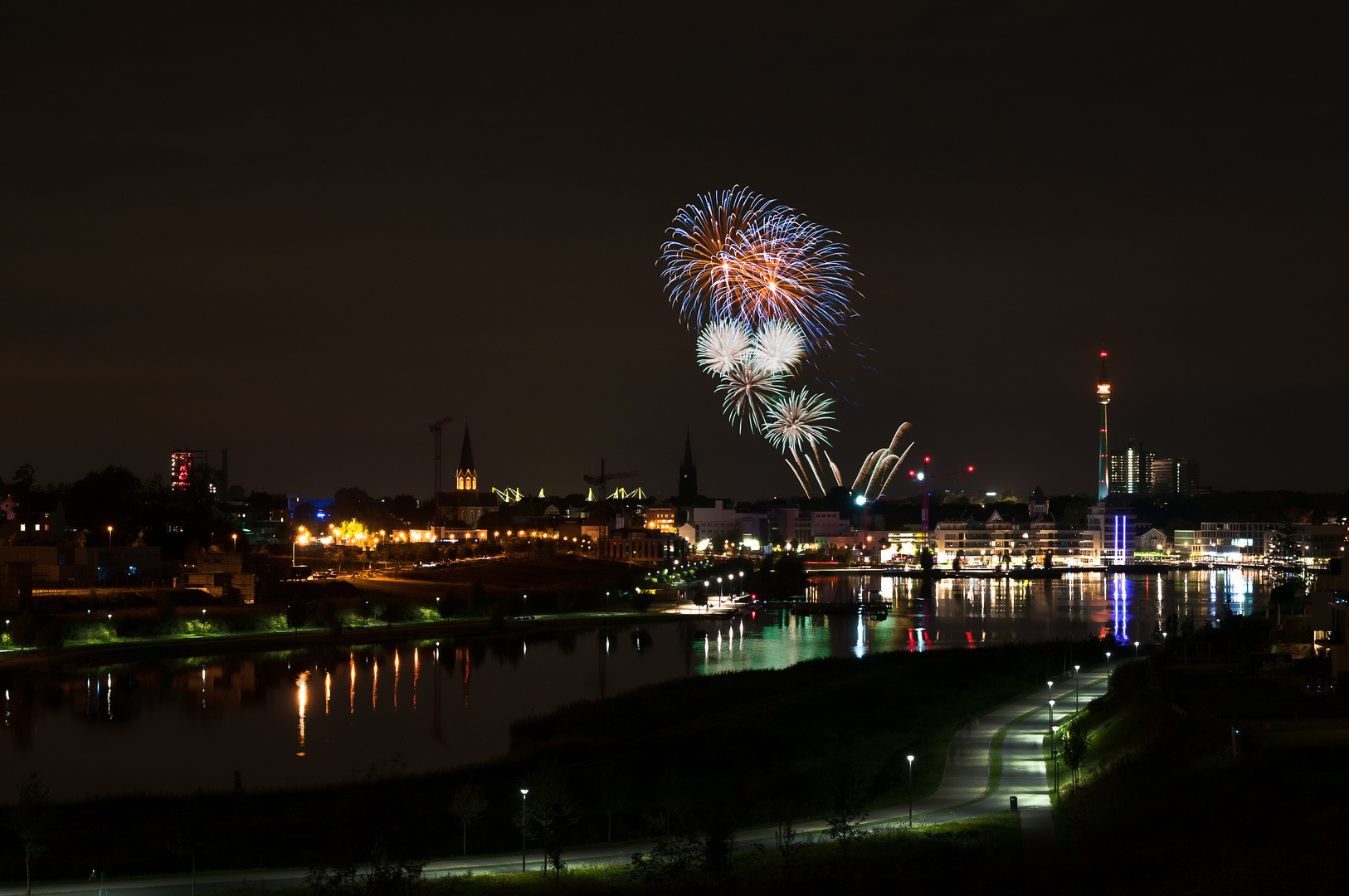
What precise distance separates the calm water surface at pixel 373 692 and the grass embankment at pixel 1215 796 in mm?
10410

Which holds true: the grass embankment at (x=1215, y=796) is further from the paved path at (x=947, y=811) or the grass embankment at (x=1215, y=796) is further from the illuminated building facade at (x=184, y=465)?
the illuminated building facade at (x=184, y=465)

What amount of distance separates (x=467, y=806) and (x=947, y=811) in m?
5.08

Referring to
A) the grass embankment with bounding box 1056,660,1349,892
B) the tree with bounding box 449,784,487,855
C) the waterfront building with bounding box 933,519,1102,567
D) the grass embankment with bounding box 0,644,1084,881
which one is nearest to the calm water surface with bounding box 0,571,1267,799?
the grass embankment with bounding box 0,644,1084,881

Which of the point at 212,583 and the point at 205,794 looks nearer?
the point at 205,794

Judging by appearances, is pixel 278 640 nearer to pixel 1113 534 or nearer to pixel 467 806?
pixel 467 806

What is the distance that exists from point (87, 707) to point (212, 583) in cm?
1759

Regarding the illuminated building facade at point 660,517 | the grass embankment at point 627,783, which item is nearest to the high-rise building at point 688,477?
the illuminated building facade at point 660,517

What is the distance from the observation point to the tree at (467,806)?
1291 centimetres

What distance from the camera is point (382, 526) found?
272 feet

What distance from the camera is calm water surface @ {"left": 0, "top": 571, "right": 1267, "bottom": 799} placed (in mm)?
19955

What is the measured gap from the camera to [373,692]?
2780 cm

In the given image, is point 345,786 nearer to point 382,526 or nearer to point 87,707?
point 87,707

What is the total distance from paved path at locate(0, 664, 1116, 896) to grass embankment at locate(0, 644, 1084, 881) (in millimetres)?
415

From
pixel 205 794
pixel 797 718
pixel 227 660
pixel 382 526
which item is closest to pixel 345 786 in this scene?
pixel 205 794
